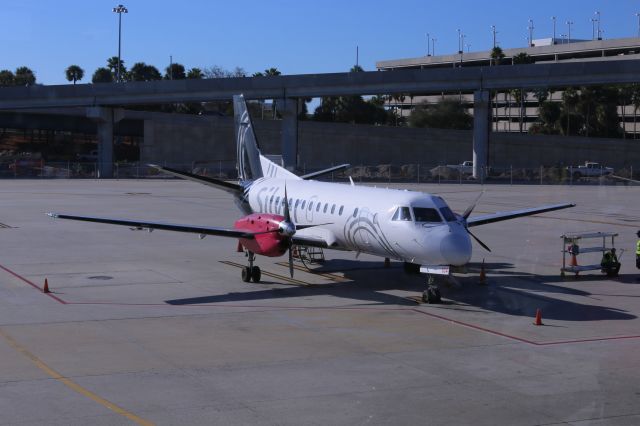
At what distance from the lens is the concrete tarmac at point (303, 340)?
43.8 ft

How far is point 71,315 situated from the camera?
67.6 ft

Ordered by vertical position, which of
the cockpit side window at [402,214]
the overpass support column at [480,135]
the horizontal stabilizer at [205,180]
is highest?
the overpass support column at [480,135]

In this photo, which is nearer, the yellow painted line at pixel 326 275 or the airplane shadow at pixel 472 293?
the airplane shadow at pixel 472 293

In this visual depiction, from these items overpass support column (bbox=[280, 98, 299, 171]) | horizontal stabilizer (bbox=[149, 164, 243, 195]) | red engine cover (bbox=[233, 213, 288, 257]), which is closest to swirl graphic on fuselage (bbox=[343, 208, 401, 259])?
red engine cover (bbox=[233, 213, 288, 257])

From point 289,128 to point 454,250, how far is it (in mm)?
68439

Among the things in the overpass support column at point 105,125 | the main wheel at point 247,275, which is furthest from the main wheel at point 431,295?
the overpass support column at point 105,125

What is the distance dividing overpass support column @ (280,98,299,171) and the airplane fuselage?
6001cm

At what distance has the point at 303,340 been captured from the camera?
18.2m

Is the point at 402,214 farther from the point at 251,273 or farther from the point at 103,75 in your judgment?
the point at 103,75

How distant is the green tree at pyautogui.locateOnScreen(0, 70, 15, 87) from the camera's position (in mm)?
173750

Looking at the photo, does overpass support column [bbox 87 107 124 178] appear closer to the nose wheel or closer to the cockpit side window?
the cockpit side window

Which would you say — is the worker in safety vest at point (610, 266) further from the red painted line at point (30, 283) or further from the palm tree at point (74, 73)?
the palm tree at point (74, 73)

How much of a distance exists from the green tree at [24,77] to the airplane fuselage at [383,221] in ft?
531

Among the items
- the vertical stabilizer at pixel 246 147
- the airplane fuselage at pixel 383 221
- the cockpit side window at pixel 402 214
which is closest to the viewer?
the airplane fuselage at pixel 383 221
